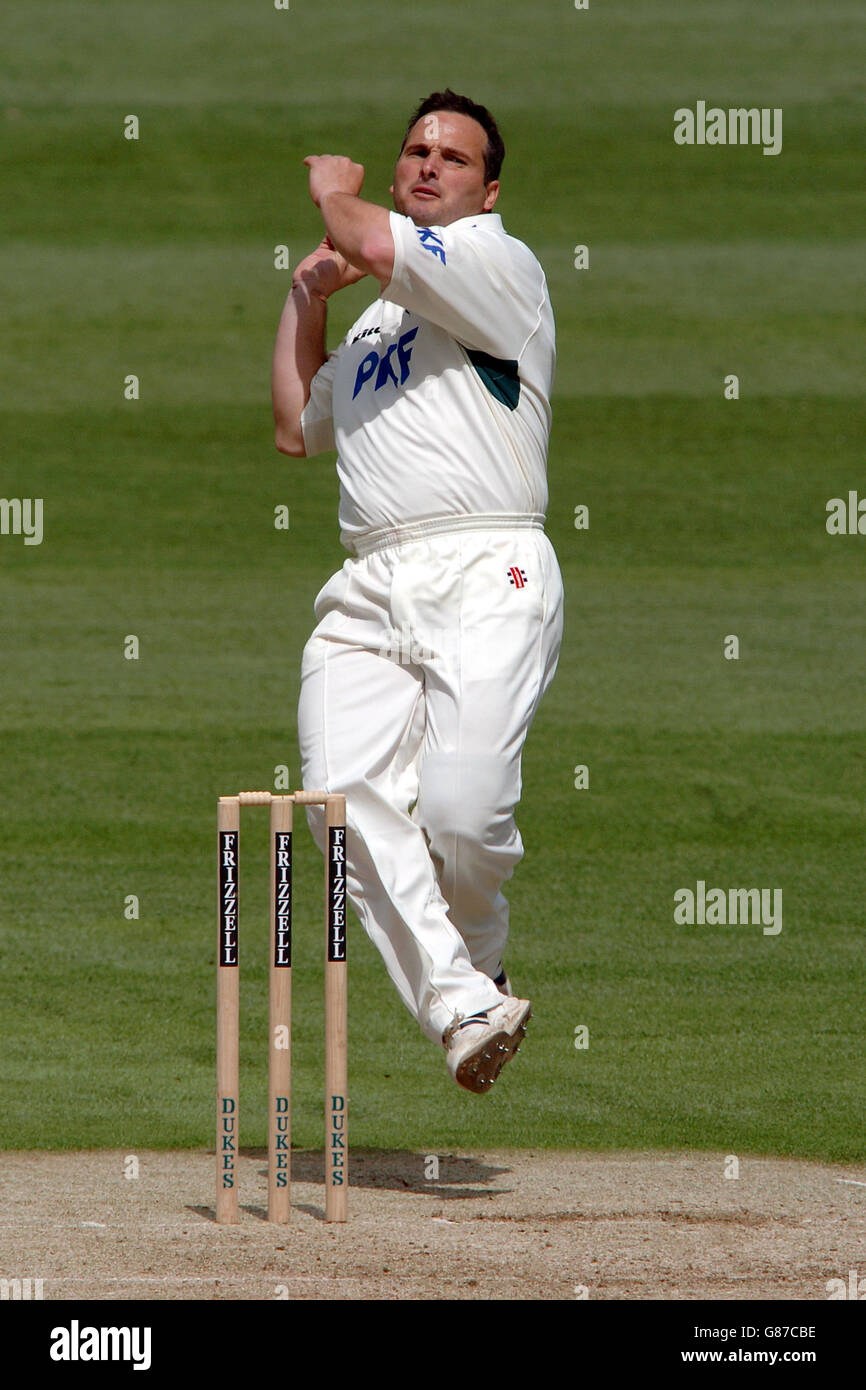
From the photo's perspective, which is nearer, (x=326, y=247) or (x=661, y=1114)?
(x=326, y=247)

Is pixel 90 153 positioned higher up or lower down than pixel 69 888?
higher up

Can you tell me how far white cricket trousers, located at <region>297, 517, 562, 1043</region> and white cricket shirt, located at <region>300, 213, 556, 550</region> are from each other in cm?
11

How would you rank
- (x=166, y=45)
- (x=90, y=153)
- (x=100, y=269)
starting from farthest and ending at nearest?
1. (x=166, y=45)
2. (x=90, y=153)
3. (x=100, y=269)

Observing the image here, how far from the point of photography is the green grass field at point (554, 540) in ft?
23.6

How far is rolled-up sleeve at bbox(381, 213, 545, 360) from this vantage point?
5.12 meters

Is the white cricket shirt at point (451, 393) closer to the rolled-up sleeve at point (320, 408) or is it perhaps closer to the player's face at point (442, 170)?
the player's face at point (442, 170)

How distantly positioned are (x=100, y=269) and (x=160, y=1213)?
16334 mm

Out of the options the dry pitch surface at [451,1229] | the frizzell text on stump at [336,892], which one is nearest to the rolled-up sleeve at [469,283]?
the frizzell text on stump at [336,892]

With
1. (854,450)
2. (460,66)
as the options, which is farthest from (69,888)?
(460,66)

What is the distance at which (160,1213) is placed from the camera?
4.99 metres

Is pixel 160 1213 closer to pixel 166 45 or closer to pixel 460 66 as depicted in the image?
pixel 460 66

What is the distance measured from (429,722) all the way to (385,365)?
1027 millimetres

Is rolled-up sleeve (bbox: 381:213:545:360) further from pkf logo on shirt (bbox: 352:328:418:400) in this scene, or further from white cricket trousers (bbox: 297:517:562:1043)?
white cricket trousers (bbox: 297:517:562:1043)

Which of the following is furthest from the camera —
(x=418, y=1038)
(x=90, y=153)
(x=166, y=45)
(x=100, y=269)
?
(x=166, y=45)
